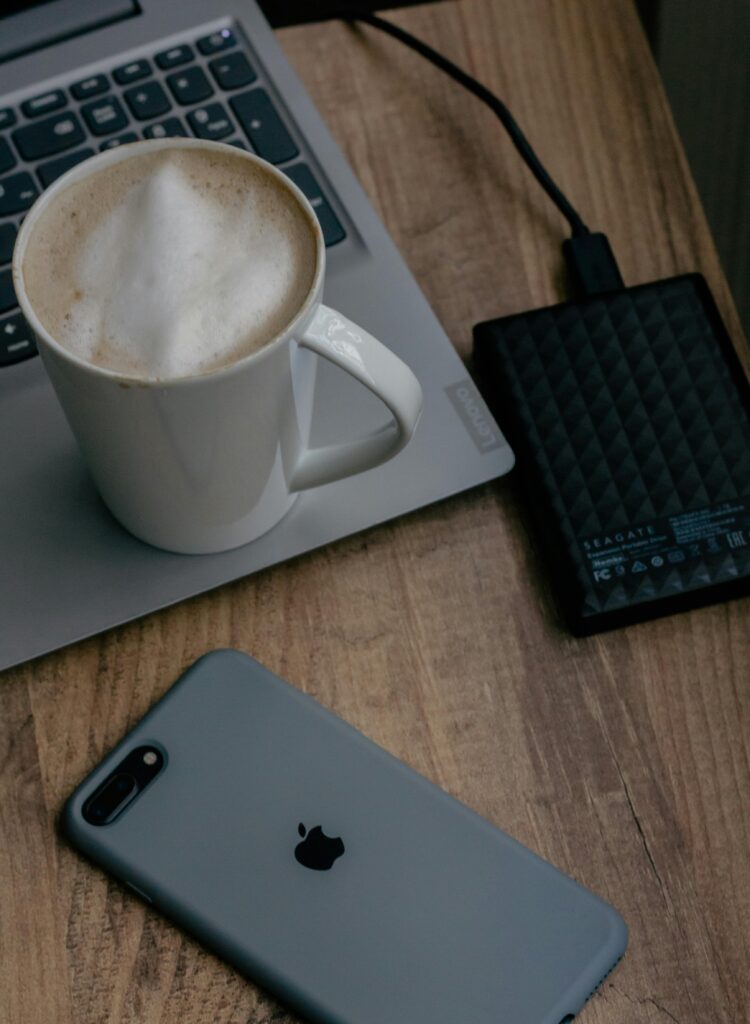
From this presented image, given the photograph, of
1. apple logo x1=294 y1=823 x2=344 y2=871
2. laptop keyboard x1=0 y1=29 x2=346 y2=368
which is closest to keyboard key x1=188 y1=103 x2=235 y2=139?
laptop keyboard x1=0 y1=29 x2=346 y2=368

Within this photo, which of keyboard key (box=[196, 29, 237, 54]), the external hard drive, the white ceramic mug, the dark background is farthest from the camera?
the dark background

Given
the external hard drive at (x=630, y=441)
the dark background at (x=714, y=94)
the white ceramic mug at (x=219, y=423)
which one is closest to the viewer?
the white ceramic mug at (x=219, y=423)

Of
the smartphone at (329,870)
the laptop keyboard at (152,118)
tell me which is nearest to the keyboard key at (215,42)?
the laptop keyboard at (152,118)

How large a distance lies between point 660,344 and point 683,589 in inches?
5.0

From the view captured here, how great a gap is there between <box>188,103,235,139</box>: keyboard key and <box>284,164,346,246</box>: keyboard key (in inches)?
1.5

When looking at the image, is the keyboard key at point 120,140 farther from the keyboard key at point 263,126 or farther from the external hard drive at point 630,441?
the external hard drive at point 630,441

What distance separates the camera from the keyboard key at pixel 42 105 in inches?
23.2

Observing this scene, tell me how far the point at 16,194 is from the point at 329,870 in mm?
357

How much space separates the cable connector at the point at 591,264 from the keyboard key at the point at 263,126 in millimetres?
153

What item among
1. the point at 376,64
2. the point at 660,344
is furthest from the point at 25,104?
the point at 660,344

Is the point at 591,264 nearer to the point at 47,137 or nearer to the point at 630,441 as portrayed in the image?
the point at 630,441

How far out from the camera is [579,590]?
50 centimetres

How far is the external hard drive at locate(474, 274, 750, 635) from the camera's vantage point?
51 cm

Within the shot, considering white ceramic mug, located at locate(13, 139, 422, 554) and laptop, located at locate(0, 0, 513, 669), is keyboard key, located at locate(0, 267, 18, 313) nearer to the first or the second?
laptop, located at locate(0, 0, 513, 669)
